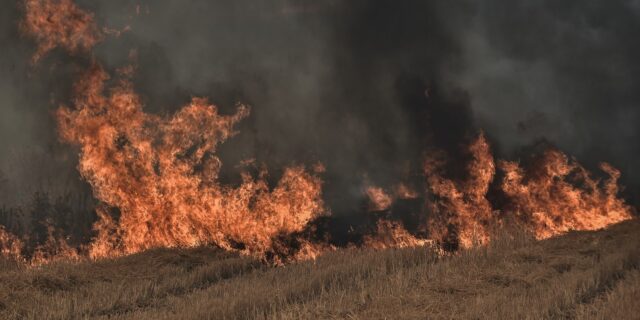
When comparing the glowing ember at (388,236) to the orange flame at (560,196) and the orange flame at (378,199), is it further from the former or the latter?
the orange flame at (560,196)

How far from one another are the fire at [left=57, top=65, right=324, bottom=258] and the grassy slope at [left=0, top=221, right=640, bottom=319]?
374 cm

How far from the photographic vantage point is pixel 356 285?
10289mm

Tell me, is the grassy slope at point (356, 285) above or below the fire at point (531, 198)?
below

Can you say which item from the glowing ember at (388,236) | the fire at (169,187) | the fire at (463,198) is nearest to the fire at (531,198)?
the fire at (463,198)

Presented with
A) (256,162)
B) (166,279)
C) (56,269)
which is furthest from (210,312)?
(256,162)

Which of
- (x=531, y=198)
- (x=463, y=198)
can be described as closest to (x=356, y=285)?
(x=463, y=198)

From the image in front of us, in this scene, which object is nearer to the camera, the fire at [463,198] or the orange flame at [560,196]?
the fire at [463,198]

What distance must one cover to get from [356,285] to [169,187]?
9278 millimetres

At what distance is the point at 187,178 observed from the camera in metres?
18.0

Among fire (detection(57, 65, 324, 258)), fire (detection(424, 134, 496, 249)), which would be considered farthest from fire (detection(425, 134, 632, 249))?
fire (detection(57, 65, 324, 258))

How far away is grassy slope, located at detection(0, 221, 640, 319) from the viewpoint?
27.0ft

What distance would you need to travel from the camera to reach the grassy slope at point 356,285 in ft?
27.0

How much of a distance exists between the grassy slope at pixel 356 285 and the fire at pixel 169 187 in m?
3.74

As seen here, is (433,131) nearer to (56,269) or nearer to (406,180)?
(406,180)
